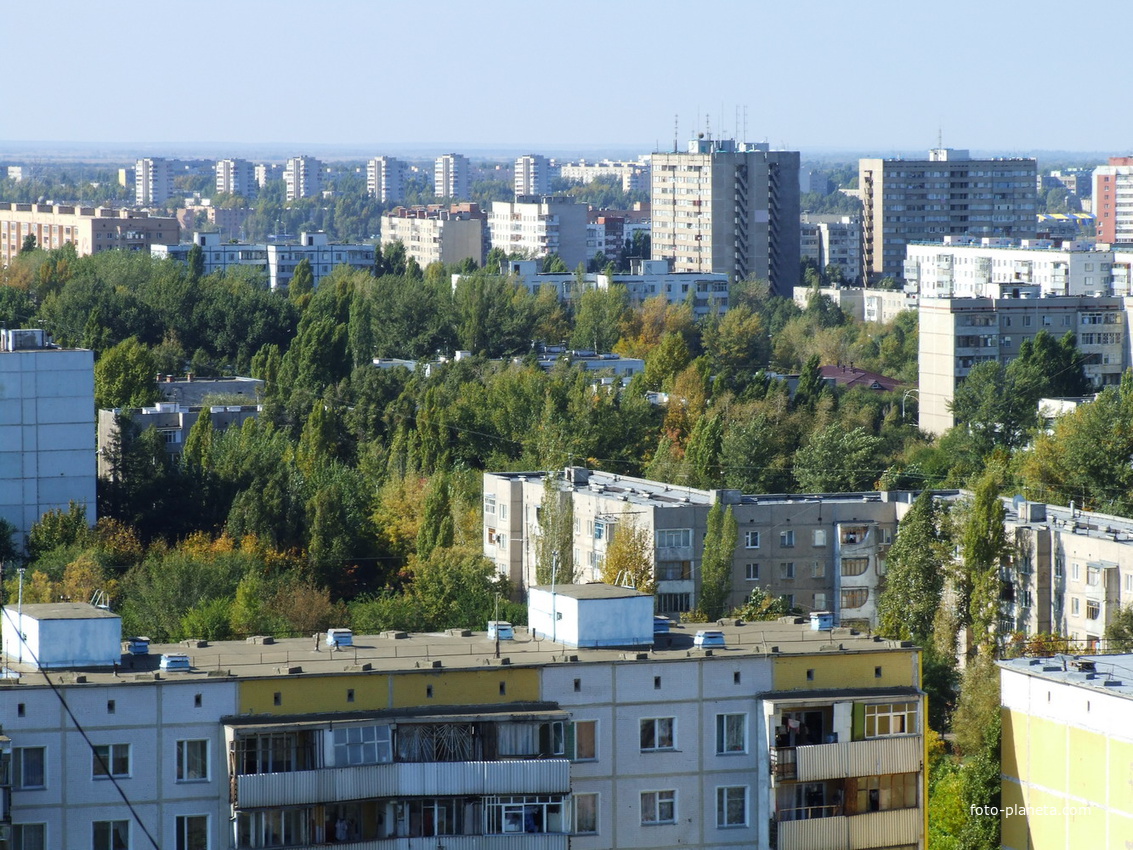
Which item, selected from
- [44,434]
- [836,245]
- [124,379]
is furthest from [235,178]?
[44,434]

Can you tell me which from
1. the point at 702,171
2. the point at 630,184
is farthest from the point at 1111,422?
the point at 630,184

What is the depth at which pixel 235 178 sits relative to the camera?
183000 mm

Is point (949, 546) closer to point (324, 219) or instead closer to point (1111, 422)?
point (1111, 422)

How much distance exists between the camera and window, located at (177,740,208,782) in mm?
15070

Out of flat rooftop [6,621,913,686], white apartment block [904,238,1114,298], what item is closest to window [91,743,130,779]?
flat rooftop [6,621,913,686]

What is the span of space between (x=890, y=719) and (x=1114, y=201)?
11278cm

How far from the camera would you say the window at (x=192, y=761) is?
15070 mm

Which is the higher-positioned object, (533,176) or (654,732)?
(533,176)

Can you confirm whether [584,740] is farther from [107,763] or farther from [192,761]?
[107,763]

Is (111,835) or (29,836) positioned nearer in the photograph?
(29,836)

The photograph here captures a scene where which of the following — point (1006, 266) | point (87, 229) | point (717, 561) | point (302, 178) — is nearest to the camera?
point (717, 561)

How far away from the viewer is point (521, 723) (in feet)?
50.7

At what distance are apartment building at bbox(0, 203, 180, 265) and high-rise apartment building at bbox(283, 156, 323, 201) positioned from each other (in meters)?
88.9

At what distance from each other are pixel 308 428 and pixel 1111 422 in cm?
1490
